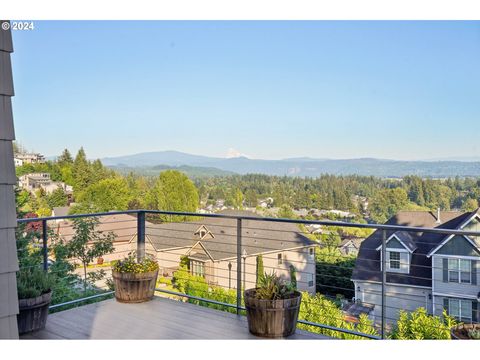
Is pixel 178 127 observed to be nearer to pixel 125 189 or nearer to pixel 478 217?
pixel 125 189

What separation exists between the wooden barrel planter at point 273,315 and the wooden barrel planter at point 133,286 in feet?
4.13

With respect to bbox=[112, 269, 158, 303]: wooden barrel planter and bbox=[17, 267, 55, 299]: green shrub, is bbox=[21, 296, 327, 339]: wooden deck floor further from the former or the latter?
bbox=[17, 267, 55, 299]: green shrub

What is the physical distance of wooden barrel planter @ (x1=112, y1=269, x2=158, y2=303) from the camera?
4160mm

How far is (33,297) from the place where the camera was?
3.35 m

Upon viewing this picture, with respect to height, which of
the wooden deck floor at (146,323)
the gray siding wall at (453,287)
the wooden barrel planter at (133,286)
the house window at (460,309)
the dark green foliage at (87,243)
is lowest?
the house window at (460,309)

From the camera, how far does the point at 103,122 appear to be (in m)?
24.0

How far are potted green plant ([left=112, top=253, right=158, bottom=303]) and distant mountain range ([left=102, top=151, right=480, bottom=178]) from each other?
44.8 ft

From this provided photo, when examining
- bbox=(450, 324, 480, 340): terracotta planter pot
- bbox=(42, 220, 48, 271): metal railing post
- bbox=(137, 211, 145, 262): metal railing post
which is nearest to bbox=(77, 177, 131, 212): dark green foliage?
bbox=(137, 211, 145, 262): metal railing post

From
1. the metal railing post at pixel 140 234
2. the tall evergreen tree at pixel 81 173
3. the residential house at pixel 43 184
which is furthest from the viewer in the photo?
the tall evergreen tree at pixel 81 173

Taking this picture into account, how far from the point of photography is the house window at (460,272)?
10.3m

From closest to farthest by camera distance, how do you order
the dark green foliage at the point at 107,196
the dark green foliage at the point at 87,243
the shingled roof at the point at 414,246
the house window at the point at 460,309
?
the dark green foliage at the point at 87,243
the house window at the point at 460,309
the shingled roof at the point at 414,246
the dark green foliage at the point at 107,196

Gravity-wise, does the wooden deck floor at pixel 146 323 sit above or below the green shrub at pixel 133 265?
below

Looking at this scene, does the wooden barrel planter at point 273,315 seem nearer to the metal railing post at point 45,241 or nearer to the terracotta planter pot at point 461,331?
the terracotta planter pot at point 461,331

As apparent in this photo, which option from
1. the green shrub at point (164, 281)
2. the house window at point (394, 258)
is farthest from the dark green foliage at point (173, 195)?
the green shrub at point (164, 281)
